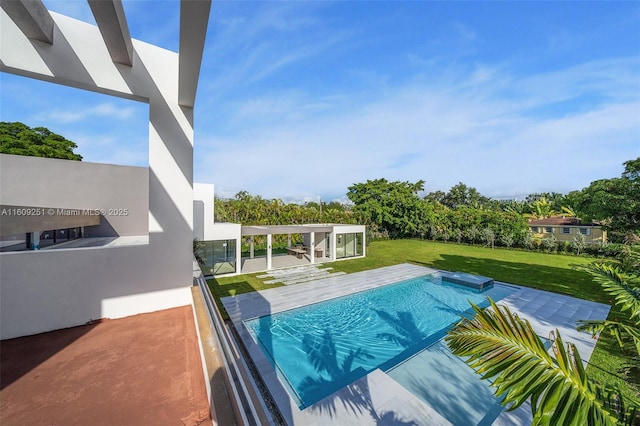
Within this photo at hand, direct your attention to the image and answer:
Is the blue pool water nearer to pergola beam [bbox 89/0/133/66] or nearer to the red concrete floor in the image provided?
the red concrete floor

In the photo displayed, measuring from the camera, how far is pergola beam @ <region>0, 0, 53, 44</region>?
9.58ft

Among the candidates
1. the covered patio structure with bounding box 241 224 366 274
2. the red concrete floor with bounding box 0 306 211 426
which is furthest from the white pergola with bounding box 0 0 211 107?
the covered patio structure with bounding box 241 224 366 274

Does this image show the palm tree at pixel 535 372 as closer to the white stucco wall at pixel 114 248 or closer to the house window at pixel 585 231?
the white stucco wall at pixel 114 248

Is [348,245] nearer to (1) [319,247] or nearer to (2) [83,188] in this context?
(1) [319,247]

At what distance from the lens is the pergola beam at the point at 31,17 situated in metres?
2.92

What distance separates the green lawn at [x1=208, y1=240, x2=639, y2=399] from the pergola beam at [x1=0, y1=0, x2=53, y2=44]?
764 cm

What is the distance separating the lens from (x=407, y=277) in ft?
41.5

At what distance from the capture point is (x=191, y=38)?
8.68 ft

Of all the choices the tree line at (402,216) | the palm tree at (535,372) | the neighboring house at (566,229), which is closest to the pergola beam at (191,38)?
the palm tree at (535,372)

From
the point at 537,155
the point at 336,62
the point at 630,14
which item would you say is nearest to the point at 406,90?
the point at 336,62

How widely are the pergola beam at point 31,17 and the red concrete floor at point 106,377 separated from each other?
4012 mm

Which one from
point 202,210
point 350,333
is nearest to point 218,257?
point 202,210

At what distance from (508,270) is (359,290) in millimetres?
9645

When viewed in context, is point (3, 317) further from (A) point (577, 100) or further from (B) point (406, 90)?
(A) point (577, 100)
